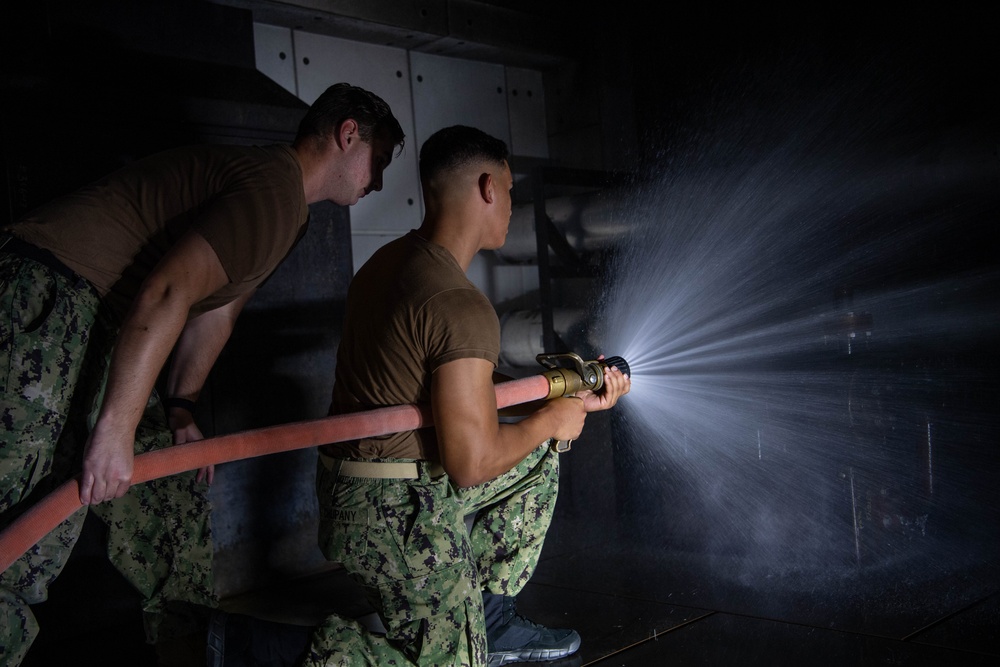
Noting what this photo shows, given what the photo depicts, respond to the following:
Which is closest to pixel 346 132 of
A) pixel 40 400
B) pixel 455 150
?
pixel 455 150

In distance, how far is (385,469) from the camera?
2.19 m

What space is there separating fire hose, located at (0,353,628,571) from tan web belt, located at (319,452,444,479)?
106 millimetres

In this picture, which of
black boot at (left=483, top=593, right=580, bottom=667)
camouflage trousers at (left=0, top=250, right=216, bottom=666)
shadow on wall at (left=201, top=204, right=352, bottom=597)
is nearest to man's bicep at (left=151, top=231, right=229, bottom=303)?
camouflage trousers at (left=0, top=250, right=216, bottom=666)

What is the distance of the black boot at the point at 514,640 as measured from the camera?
268cm

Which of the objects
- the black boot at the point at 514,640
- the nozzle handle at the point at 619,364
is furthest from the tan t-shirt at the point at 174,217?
the black boot at the point at 514,640

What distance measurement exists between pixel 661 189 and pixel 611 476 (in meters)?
1.63

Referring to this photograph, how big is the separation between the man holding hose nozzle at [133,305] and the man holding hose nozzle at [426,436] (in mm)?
304

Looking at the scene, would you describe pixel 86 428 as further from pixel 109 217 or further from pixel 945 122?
pixel 945 122

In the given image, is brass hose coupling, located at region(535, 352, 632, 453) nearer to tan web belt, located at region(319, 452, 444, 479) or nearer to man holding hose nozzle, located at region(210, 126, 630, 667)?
man holding hose nozzle, located at region(210, 126, 630, 667)

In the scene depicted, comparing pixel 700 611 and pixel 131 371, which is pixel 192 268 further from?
pixel 700 611

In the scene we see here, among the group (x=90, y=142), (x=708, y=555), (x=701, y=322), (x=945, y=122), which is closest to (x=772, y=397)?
(x=701, y=322)

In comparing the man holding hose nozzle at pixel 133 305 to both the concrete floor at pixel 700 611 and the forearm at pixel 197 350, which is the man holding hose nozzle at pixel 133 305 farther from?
the concrete floor at pixel 700 611

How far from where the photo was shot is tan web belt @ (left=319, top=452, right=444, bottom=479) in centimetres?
219

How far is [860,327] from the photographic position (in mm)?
3322
